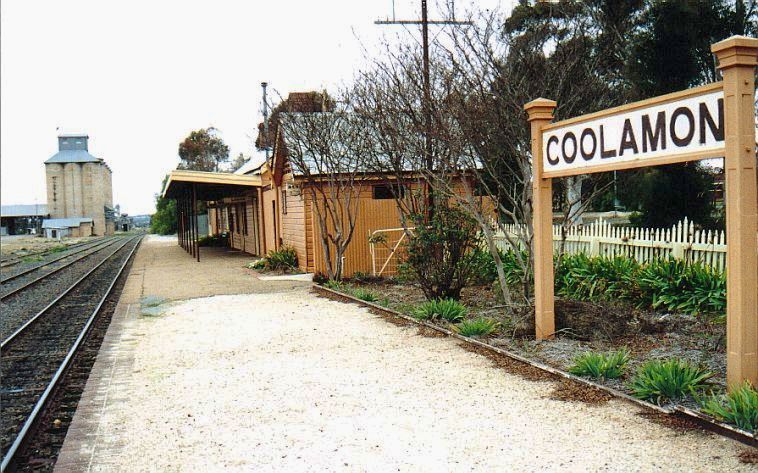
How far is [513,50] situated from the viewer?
1062 cm

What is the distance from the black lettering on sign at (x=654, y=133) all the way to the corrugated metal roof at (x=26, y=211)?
123449 mm

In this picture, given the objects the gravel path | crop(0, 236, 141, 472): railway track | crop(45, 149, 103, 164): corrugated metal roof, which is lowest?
crop(0, 236, 141, 472): railway track

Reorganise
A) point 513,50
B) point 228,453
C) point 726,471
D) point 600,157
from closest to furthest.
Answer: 1. point 726,471
2. point 228,453
3. point 600,157
4. point 513,50

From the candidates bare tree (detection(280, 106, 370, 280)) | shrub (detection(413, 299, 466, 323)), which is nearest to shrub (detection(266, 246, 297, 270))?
bare tree (detection(280, 106, 370, 280))

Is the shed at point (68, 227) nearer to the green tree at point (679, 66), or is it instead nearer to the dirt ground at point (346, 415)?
the green tree at point (679, 66)

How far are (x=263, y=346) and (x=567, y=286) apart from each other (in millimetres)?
5230

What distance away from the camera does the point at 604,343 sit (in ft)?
25.0

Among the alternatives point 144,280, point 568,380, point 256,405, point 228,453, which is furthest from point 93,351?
point 144,280

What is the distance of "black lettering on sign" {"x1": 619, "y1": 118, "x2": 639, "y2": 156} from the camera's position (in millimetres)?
5957

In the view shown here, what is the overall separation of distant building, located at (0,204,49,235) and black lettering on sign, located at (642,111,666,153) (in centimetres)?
12380

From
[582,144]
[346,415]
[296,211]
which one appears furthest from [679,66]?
[346,415]

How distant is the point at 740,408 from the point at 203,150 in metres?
70.4

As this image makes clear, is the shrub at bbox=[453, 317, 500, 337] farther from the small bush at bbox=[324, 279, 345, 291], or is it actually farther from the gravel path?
the small bush at bbox=[324, 279, 345, 291]

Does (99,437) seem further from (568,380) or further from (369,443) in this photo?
(568,380)
